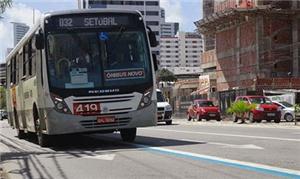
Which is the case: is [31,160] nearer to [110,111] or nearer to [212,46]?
[110,111]

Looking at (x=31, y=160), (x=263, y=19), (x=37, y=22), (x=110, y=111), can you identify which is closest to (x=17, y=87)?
(x=37, y=22)

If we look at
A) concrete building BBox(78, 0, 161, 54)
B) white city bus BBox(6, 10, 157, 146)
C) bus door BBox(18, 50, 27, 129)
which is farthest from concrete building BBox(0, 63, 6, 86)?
concrete building BBox(78, 0, 161, 54)

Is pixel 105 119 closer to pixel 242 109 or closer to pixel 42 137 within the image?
pixel 42 137

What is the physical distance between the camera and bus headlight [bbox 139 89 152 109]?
50.9 ft

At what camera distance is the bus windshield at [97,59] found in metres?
15.2

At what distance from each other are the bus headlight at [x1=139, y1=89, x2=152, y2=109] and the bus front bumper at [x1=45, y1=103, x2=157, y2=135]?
0.33ft

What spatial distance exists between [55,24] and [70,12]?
1.83 feet

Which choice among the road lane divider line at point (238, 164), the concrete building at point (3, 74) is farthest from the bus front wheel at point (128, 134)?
the concrete building at point (3, 74)

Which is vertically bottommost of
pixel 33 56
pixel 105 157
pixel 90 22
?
pixel 105 157

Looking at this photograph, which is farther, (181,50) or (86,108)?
(181,50)

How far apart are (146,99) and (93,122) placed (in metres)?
1.51

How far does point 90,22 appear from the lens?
15.6m

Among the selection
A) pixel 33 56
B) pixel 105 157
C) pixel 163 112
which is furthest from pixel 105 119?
pixel 163 112

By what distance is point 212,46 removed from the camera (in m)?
93.9
